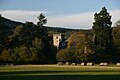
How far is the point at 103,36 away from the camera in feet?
376

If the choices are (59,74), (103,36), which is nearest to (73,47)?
(103,36)

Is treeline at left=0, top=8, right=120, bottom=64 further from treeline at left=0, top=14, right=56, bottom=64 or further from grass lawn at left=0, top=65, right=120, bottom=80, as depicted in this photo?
grass lawn at left=0, top=65, right=120, bottom=80

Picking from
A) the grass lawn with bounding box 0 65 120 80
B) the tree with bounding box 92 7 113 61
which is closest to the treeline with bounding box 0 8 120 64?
the tree with bounding box 92 7 113 61

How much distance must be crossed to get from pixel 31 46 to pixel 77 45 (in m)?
14.5

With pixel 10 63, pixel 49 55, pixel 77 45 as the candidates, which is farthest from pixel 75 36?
pixel 10 63

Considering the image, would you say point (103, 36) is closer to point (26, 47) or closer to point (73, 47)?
point (73, 47)

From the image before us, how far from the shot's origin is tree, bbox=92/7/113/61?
112 m

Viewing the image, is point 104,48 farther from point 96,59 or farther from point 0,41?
point 0,41

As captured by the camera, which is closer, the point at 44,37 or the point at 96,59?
the point at 96,59

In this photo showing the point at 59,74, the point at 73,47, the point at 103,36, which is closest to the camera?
the point at 59,74

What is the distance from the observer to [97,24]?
118312 millimetres

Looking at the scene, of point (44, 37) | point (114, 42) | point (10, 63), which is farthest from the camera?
point (44, 37)

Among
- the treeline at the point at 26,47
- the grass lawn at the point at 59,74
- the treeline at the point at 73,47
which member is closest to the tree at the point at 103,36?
the treeline at the point at 73,47

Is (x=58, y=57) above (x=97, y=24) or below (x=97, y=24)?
below
